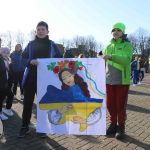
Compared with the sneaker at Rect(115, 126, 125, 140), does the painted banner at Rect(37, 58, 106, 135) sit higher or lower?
higher

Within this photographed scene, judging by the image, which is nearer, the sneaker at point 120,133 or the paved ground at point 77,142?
the paved ground at point 77,142

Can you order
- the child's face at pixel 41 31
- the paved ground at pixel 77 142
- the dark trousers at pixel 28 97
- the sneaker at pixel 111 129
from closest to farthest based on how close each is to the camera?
the paved ground at pixel 77 142
the child's face at pixel 41 31
the dark trousers at pixel 28 97
the sneaker at pixel 111 129

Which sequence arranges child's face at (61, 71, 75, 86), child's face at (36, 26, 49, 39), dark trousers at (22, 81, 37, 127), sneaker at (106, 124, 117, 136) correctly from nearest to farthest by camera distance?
child's face at (61, 71, 75, 86)
child's face at (36, 26, 49, 39)
dark trousers at (22, 81, 37, 127)
sneaker at (106, 124, 117, 136)

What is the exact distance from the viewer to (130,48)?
577 centimetres

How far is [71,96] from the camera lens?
5.41 m

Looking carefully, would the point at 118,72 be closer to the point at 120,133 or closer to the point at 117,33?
the point at 117,33

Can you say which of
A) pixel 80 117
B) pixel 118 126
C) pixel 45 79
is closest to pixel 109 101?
pixel 118 126

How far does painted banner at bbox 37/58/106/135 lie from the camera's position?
5.34 meters

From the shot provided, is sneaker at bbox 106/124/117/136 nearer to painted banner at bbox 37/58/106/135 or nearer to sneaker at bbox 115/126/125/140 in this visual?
sneaker at bbox 115/126/125/140

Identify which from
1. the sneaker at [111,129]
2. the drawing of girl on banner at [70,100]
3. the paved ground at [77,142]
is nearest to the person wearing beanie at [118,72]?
the sneaker at [111,129]

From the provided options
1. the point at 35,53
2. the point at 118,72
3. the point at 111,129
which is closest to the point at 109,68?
the point at 118,72

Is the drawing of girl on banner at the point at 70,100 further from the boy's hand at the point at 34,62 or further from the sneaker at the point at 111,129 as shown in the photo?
the sneaker at the point at 111,129

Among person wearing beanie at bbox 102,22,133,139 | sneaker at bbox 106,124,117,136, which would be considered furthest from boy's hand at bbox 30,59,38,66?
sneaker at bbox 106,124,117,136

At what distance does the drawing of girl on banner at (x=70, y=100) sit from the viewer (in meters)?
5.34
